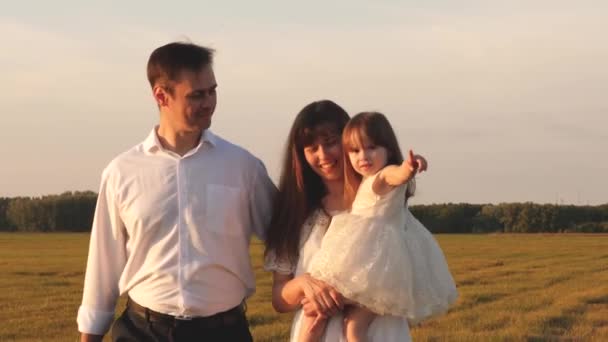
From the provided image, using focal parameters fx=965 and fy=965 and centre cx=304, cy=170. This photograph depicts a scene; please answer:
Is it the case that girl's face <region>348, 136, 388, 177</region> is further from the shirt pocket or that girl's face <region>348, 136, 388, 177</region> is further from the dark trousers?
the dark trousers

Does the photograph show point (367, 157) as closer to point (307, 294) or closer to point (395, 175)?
point (395, 175)

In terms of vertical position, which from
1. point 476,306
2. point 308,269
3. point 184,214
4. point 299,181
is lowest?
point 476,306

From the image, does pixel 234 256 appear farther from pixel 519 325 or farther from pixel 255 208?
pixel 519 325

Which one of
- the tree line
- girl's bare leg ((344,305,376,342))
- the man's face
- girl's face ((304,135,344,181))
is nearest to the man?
the man's face

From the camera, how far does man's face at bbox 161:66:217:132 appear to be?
4273 mm

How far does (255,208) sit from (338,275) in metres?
0.68

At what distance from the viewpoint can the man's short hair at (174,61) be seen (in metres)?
4.35

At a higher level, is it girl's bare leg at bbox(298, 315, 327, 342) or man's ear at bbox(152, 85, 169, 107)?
man's ear at bbox(152, 85, 169, 107)

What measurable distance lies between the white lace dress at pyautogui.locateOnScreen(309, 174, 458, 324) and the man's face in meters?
0.75

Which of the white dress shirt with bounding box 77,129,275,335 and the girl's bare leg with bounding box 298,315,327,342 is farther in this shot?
the white dress shirt with bounding box 77,129,275,335

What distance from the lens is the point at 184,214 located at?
14.5 ft

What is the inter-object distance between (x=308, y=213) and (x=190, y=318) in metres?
0.73

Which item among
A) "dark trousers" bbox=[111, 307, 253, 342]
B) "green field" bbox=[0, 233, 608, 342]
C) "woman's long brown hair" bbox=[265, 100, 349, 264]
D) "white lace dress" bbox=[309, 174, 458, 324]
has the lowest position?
"green field" bbox=[0, 233, 608, 342]

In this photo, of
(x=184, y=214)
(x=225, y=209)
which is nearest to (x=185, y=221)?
(x=184, y=214)
